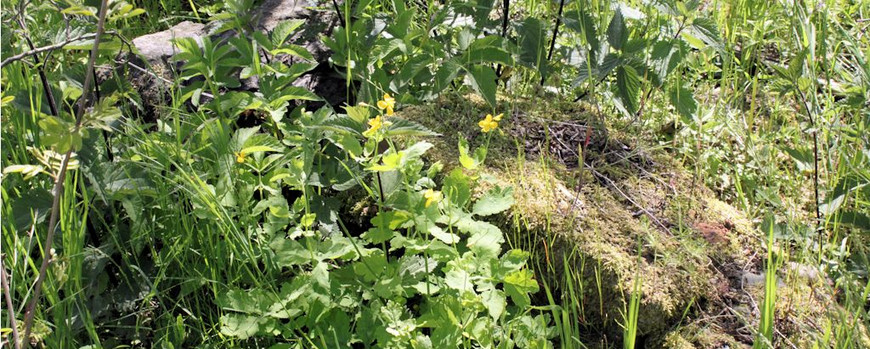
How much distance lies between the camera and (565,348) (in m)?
1.88

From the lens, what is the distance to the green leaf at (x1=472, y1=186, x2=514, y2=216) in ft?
6.70

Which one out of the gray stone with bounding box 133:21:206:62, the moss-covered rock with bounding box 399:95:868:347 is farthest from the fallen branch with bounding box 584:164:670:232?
the gray stone with bounding box 133:21:206:62

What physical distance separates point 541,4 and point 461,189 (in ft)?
5.02

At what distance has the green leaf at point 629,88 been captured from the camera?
2.50 meters

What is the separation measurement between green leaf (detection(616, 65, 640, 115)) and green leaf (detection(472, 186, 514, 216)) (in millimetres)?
655

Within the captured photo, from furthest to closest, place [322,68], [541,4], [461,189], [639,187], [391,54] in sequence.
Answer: [541,4]
[322,68]
[391,54]
[639,187]
[461,189]

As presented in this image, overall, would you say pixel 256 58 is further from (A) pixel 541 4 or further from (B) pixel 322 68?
(A) pixel 541 4

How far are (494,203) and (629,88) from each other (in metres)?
0.74

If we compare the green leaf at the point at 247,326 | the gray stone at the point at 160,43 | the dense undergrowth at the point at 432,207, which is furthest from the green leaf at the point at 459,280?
the gray stone at the point at 160,43

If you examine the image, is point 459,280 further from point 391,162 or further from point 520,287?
point 391,162

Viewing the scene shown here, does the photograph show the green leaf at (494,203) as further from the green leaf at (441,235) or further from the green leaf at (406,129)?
the green leaf at (406,129)

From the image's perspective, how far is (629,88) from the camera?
2512 mm

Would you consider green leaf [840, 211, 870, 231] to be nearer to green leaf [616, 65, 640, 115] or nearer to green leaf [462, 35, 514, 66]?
green leaf [616, 65, 640, 115]

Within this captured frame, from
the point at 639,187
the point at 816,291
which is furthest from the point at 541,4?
the point at 816,291
